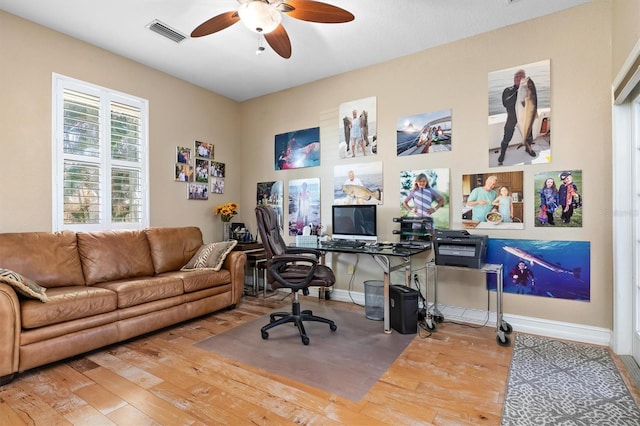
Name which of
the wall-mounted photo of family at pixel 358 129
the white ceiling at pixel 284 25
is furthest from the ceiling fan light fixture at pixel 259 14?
the wall-mounted photo of family at pixel 358 129

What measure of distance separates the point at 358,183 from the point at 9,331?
3.27 meters

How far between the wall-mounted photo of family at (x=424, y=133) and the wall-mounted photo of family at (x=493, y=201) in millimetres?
459

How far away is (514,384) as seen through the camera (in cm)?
202

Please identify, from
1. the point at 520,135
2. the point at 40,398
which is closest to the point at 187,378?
the point at 40,398

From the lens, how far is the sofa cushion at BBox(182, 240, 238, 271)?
137 inches

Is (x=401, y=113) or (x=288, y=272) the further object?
(x=401, y=113)

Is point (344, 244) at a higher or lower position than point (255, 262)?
higher

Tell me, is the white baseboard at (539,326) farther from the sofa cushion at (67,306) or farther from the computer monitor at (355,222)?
the sofa cushion at (67,306)

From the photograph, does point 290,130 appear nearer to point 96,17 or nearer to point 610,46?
point 96,17

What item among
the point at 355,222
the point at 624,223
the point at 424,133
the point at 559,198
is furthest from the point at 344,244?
the point at 624,223

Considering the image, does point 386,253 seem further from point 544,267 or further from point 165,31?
point 165,31

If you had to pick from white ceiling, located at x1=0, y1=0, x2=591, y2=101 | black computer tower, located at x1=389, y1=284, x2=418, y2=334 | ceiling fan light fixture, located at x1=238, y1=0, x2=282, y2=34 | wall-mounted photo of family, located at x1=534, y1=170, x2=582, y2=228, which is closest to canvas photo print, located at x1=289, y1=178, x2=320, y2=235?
white ceiling, located at x1=0, y1=0, x2=591, y2=101

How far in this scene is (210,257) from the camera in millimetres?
3545

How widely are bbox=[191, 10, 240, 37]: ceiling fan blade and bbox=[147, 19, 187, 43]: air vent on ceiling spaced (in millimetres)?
734
